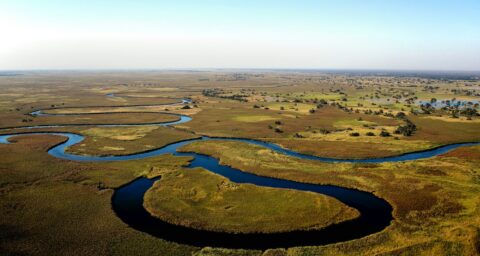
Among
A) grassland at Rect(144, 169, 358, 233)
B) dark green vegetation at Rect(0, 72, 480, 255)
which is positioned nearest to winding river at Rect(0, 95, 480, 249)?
grassland at Rect(144, 169, 358, 233)

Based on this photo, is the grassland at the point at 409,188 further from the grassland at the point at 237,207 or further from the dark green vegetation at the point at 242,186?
the grassland at the point at 237,207

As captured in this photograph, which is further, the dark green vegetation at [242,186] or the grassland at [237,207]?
the grassland at [237,207]

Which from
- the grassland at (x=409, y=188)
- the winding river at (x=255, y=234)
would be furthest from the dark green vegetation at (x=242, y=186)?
the winding river at (x=255, y=234)

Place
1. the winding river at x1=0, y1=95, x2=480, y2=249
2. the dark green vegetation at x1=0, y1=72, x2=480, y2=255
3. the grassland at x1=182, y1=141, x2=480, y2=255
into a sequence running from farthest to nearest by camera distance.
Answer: the winding river at x1=0, y1=95, x2=480, y2=249 < the dark green vegetation at x1=0, y1=72, x2=480, y2=255 < the grassland at x1=182, y1=141, x2=480, y2=255

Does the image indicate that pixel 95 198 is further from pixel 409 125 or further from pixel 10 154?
pixel 409 125

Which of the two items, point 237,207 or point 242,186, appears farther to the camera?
point 242,186

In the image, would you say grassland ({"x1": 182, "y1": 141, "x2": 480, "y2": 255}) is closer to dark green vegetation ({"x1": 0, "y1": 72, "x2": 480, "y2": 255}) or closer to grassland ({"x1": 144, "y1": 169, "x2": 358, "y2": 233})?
A: dark green vegetation ({"x1": 0, "y1": 72, "x2": 480, "y2": 255})

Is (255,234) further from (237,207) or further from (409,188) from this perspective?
(409,188)

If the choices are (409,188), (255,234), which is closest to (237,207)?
(255,234)
